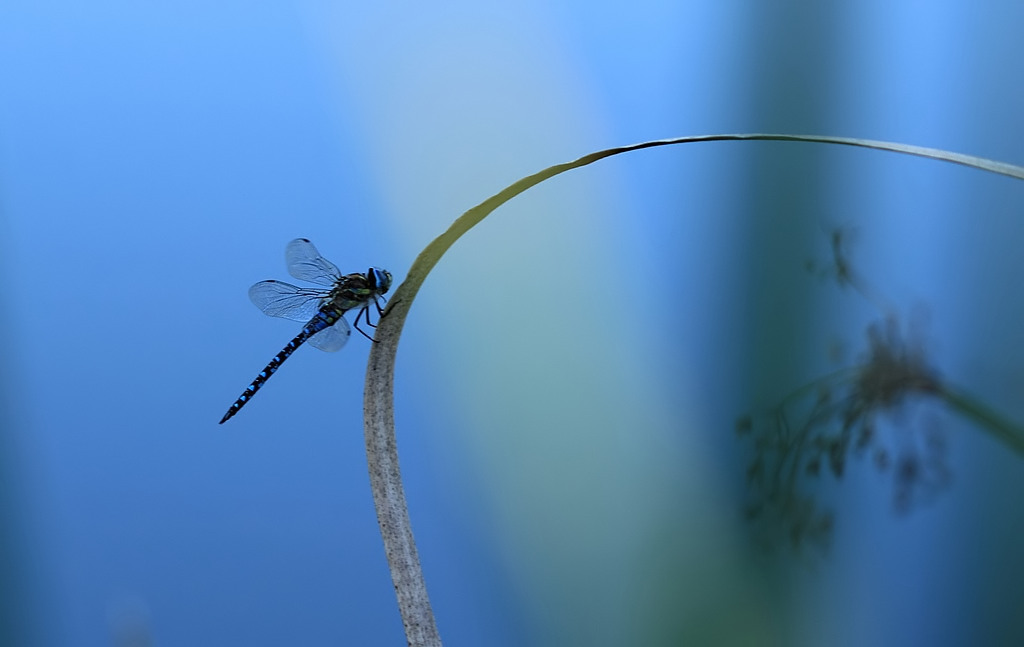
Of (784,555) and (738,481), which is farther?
(738,481)

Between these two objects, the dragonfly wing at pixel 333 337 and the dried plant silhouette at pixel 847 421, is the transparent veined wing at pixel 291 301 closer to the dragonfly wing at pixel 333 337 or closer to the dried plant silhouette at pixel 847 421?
the dragonfly wing at pixel 333 337

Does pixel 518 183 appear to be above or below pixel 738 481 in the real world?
below

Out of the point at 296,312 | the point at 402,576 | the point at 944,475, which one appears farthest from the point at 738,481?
the point at 402,576

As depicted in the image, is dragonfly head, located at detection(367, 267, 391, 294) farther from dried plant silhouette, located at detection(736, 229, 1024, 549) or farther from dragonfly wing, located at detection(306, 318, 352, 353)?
dried plant silhouette, located at detection(736, 229, 1024, 549)

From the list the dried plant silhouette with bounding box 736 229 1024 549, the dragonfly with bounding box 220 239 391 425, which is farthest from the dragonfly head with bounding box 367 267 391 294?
the dried plant silhouette with bounding box 736 229 1024 549

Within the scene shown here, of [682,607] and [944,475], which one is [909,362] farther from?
[682,607]

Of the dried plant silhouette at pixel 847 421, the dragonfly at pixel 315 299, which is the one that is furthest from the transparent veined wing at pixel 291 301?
the dried plant silhouette at pixel 847 421

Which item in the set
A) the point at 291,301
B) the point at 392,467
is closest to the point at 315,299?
the point at 291,301
